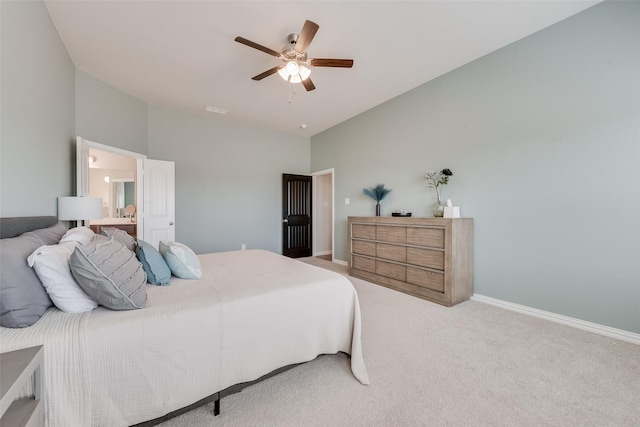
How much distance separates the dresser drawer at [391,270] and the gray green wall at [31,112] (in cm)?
362

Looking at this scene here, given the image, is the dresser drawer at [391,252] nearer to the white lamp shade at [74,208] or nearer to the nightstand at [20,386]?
the nightstand at [20,386]

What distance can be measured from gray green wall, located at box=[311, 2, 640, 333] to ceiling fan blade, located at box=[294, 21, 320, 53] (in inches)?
83.5

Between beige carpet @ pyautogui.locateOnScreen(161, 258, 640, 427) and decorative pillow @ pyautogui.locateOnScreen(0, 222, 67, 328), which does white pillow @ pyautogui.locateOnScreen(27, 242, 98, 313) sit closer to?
decorative pillow @ pyautogui.locateOnScreen(0, 222, 67, 328)

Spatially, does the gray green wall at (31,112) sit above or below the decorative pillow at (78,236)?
above

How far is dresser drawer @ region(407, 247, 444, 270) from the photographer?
9.45 ft

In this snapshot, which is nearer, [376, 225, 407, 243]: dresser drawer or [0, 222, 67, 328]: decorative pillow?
[0, 222, 67, 328]: decorative pillow

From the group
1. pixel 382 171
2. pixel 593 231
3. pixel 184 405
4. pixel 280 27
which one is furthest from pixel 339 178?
pixel 184 405

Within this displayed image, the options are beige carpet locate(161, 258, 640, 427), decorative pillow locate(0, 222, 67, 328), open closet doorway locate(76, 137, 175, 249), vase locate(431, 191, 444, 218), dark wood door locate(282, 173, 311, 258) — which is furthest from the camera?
dark wood door locate(282, 173, 311, 258)

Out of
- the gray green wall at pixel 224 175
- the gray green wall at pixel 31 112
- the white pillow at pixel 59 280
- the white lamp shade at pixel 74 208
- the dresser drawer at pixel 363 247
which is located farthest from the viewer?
the gray green wall at pixel 224 175

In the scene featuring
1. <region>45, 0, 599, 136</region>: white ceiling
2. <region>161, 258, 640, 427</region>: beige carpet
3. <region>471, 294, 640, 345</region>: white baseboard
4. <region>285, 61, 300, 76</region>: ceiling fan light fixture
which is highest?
<region>45, 0, 599, 136</region>: white ceiling

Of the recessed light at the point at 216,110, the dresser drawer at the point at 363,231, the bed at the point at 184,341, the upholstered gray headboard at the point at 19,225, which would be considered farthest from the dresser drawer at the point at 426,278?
the recessed light at the point at 216,110

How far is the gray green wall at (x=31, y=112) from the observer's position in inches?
60.2

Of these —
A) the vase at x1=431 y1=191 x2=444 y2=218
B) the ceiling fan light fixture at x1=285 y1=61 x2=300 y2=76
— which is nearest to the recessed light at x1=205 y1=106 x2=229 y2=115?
the ceiling fan light fixture at x1=285 y1=61 x2=300 y2=76

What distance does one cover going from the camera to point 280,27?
7.72ft
